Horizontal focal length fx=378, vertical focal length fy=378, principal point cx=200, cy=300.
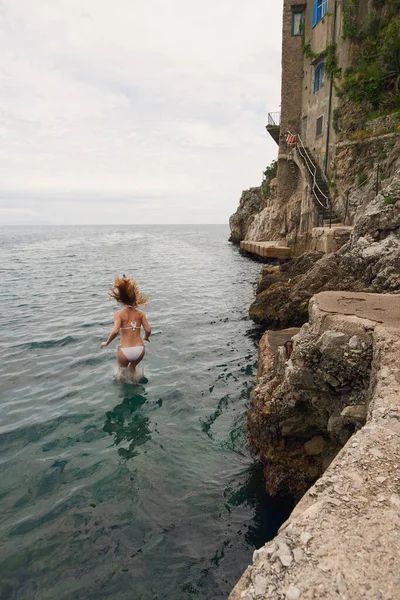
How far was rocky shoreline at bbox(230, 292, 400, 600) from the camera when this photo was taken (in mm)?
1874

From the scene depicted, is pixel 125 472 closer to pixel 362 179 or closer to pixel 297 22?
pixel 362 179

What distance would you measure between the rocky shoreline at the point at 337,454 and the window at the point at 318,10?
3065 centimetres

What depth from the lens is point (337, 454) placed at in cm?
325

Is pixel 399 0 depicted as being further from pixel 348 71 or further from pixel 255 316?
pixel 255 316

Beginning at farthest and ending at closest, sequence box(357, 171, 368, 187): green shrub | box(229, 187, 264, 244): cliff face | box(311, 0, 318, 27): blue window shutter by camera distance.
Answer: box(229, 187, 264, 244): cliff face
box(311, 0, 318, 27): blue window shutter
box(357, 171, 368, 187): green shrub

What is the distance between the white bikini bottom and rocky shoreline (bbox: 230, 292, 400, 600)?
2828 millimetres

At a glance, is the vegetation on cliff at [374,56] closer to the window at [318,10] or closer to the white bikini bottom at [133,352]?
the window at [318,10]

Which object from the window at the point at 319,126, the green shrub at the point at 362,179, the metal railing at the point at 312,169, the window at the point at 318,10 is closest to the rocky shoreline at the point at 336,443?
the green shrub at the point at 362,179

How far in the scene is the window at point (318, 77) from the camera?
2880 cm

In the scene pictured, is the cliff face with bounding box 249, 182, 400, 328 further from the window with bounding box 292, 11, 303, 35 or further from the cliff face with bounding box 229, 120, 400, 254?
the window with bounding box 292, 11, 303, 35

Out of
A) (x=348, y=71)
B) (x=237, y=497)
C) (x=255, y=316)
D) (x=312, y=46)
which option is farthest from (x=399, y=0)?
(x=237, y=497)

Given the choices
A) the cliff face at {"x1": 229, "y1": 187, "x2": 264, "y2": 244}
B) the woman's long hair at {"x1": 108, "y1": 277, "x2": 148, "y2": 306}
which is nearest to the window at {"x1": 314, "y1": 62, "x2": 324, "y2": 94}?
the cliff face at {"x1": 229, "y1": 187, "x2": 264, "y2": 244}

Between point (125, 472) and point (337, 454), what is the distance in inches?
128

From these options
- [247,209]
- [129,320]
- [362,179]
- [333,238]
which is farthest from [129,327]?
Answer: [247,209]
